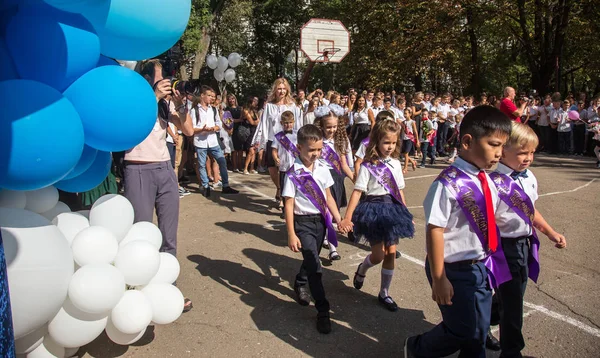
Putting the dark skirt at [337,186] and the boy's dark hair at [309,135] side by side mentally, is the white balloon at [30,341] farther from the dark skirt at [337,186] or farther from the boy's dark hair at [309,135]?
the dark skirt at [337,186]

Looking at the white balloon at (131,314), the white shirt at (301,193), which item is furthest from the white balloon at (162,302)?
the white shirt at (301,193)

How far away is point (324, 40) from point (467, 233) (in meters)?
13.4

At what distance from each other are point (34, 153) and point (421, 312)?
311 centimetres

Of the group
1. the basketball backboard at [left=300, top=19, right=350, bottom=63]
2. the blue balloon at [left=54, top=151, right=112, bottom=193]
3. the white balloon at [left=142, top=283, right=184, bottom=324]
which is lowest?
the white balloon at [left=142, top=283, right=184, bottom=324]

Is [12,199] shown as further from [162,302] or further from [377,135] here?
[377,135]

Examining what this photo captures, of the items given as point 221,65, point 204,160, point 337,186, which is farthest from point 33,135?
point 221,65

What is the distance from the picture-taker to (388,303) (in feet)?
13.1

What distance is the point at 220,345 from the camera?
3.41 meters

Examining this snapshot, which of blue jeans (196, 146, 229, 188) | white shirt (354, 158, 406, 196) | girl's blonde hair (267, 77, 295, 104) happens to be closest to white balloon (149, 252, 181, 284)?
white shirt (354, 158, 406, 196)

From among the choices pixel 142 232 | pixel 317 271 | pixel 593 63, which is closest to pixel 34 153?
pixel 142 232

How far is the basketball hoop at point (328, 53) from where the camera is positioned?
14.6 m

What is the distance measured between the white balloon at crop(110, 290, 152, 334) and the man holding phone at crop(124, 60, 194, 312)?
3.00 feet

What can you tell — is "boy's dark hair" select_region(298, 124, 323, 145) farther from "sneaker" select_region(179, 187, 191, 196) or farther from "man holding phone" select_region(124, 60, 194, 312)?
"sneaker" select_region(179, 187, 191, 196)

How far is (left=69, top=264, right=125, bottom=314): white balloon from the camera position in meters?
2.56
